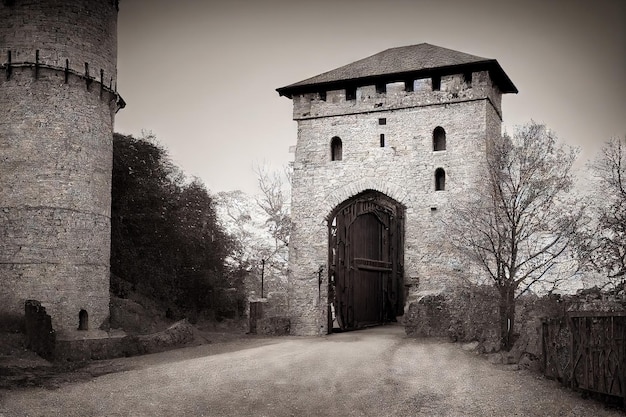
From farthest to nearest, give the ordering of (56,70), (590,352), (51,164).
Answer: (56,70) → (51,164) → (590,352)

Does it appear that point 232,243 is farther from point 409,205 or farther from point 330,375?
point 330,375

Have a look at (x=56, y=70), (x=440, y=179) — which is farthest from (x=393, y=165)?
(x=56, y=70)

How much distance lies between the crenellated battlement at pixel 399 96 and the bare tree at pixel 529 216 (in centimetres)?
552

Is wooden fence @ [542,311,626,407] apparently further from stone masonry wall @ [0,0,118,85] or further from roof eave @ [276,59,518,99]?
stone masonry wall @ [0,0,118,85]

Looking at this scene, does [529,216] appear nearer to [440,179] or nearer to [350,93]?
[440,179]

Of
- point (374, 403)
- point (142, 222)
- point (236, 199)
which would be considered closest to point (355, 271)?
point (142, 222)

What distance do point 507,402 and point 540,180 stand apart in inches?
267

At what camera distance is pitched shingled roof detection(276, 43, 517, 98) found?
21891 mm

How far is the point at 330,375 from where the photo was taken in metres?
13.4

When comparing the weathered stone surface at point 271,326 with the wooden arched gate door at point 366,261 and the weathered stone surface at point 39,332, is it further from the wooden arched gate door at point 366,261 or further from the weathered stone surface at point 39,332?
the weathered stone surface at point 39,332

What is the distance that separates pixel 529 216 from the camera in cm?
1625

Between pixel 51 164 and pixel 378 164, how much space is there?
34.3ft

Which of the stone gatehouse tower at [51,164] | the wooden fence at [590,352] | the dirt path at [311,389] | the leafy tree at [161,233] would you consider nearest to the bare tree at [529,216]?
the dirt path at [311,389]

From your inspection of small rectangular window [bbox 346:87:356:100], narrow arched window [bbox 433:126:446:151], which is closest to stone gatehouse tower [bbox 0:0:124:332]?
small rectangular window [bbox 346:87:356:100]
